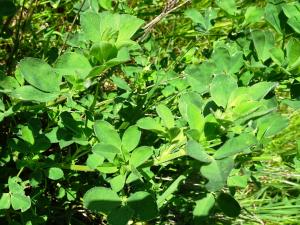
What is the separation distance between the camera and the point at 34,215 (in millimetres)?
1472

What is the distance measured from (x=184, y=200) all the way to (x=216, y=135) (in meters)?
0.88

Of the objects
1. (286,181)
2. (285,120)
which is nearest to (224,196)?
(285,120)

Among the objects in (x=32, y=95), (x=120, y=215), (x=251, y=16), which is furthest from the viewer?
(x=251, y=16)

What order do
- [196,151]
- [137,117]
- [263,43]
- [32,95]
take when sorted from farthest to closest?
[137,117] → [263,43] → [32,95] → [196,151]

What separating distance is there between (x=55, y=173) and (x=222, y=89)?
0.58 metres

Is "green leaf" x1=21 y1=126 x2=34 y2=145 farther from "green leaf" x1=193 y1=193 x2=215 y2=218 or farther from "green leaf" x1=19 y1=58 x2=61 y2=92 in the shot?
"green leaf" x1=193 y1=193 x2=215 y2=218

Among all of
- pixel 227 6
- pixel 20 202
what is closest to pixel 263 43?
pixel 227 6

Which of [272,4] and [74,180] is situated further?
[74,180]

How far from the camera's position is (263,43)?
1.40 meters

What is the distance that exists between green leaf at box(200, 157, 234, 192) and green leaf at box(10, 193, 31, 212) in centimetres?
56

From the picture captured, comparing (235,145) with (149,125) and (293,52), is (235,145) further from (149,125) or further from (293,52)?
(293,52)

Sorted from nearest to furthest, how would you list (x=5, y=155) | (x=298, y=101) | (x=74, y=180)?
(x=298, y=101) → (x=5, y=155) → (x=74, y=180)

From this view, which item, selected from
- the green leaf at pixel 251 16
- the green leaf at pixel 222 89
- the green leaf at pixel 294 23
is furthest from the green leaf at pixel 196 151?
the green leaf at pixel 251 16

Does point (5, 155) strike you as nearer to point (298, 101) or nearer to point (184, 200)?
point (184, 200)
